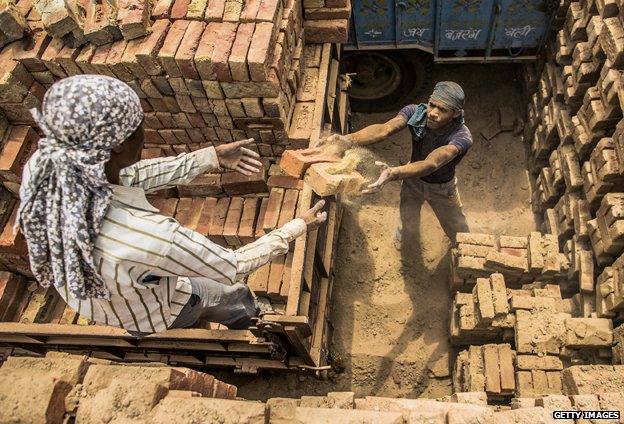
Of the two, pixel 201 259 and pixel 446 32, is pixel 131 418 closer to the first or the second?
pixel 201 259

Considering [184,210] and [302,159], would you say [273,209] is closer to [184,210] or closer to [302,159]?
[302,159]

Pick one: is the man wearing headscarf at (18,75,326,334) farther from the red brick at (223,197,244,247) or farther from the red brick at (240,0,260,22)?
the red brick at (240,0,260,22)

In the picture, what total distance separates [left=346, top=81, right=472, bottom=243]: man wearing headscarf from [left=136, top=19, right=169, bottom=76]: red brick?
1.69m

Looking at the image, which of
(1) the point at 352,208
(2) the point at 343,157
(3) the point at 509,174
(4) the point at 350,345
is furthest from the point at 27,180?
(3) the point at 509,174

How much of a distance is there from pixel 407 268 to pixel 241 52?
10.1 ft

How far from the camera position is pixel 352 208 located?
5914 millimetres

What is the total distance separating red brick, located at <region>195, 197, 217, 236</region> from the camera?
438cm

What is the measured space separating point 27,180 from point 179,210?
2523 millimetres

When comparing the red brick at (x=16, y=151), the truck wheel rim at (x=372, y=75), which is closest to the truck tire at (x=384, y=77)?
the truck wheel rim at (x=372, y=75)

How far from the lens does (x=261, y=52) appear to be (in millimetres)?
3576

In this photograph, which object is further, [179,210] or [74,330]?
[179,210]

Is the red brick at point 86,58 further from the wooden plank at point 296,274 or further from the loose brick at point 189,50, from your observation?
the wooden plank at point 296,274

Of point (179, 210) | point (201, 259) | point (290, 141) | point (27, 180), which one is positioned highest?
point (27, 180)

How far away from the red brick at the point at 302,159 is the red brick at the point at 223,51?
76 centimetres
